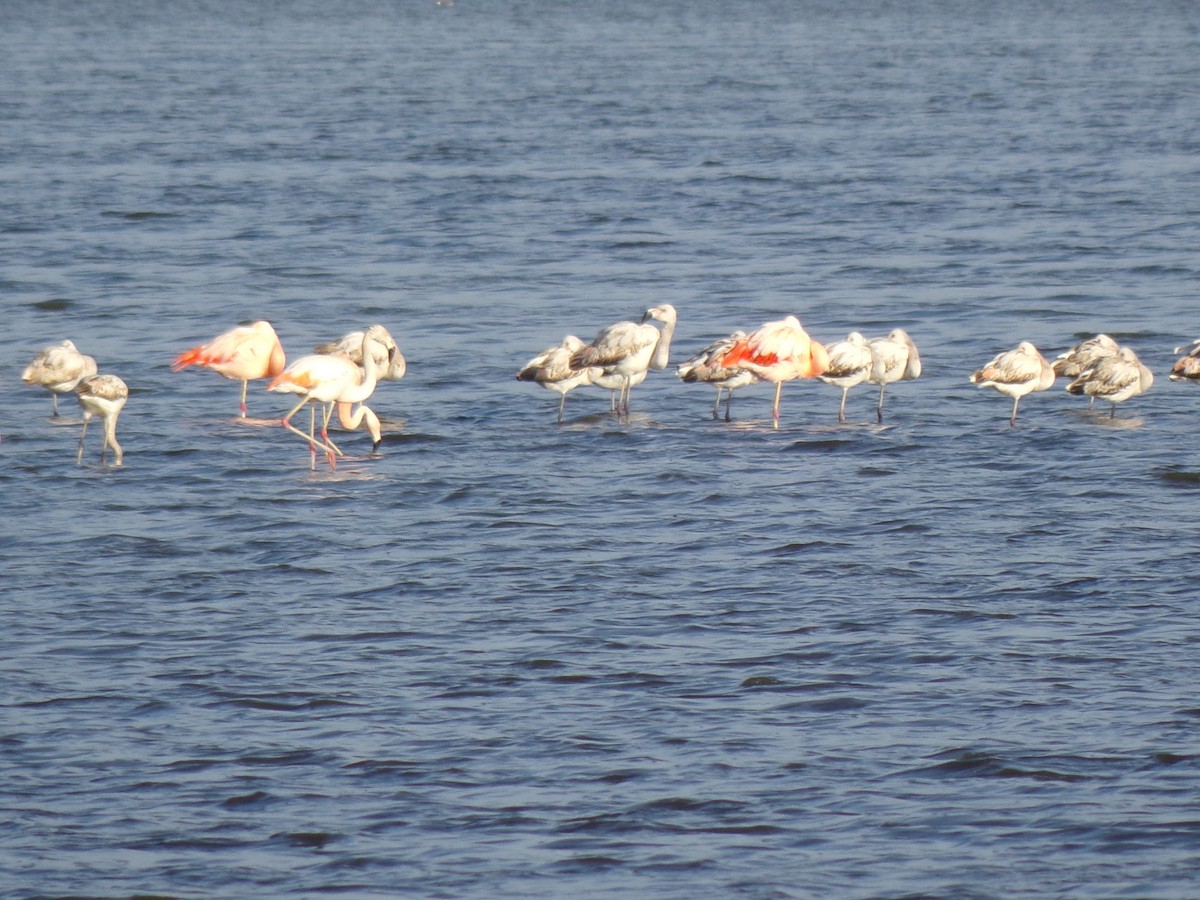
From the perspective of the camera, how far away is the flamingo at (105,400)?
15.4 meters

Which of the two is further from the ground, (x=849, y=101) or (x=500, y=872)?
(x=849, y=101)

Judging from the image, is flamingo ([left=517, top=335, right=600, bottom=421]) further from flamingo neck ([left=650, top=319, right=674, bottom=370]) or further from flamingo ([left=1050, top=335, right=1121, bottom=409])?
flamingo ([left=1050, top=335, right=1121, bottom=409])

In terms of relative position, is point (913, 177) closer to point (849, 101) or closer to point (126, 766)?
point (849, 101)

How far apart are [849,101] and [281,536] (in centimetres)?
3757

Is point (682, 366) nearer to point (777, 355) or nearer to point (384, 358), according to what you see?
point (777, 355)

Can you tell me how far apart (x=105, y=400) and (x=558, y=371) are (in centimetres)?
383

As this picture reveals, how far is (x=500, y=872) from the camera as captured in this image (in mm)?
8383

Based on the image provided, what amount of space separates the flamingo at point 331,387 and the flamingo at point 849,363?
378 cm

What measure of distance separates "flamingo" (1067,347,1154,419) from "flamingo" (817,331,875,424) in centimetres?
173

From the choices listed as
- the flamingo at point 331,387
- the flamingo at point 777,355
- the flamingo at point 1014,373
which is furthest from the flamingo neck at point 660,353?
the flamingo at point 1014,373

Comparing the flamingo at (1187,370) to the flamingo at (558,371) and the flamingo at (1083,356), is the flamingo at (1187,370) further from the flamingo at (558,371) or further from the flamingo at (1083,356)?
the flamingo at (558,371)

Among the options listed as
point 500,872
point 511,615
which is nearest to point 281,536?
point 511,615

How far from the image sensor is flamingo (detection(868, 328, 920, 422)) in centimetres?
1714

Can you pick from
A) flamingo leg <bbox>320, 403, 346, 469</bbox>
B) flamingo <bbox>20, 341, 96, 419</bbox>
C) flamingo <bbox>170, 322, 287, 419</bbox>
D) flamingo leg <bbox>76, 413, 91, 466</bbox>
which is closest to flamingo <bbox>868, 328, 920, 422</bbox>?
flamingo leg <bbox>320, 403, 346, 469</bbox>
